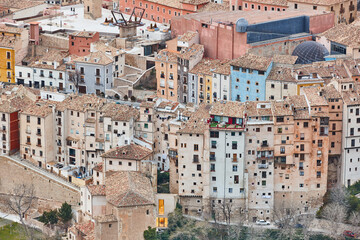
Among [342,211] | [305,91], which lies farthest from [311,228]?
[305,91]

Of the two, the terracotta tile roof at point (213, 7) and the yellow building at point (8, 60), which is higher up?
the terracotta tile roof at point (213, 7)

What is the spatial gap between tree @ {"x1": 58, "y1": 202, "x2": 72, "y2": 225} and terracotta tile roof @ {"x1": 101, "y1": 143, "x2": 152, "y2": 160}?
565 cm

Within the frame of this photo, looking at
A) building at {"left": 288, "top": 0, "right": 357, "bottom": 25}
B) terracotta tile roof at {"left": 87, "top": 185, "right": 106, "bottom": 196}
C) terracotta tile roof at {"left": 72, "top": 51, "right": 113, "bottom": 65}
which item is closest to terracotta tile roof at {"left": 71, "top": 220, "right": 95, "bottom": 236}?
terracotta tile roof at {"left": 87, "top": 185, "right": 106, "bottom": 196}

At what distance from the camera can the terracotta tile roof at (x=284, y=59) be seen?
125438 millimetres

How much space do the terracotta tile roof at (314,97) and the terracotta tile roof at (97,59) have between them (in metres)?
→ 21.4

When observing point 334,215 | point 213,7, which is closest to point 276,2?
point 213,7

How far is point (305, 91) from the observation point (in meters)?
119

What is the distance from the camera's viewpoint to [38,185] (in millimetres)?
124688

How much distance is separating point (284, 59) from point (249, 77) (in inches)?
166

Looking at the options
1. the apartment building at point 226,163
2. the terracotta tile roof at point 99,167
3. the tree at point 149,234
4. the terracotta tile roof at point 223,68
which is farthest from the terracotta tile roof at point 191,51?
the tree at point 149,234

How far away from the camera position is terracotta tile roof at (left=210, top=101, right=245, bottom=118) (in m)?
116

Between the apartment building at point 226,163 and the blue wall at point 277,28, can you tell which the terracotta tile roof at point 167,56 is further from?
the apartment building at point 226,163

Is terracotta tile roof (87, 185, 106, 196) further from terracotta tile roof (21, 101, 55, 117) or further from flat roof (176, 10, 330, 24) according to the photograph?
flat roof (176, 10, 330, 24)

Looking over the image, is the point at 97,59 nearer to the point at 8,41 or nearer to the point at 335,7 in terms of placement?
the point at 8,41
